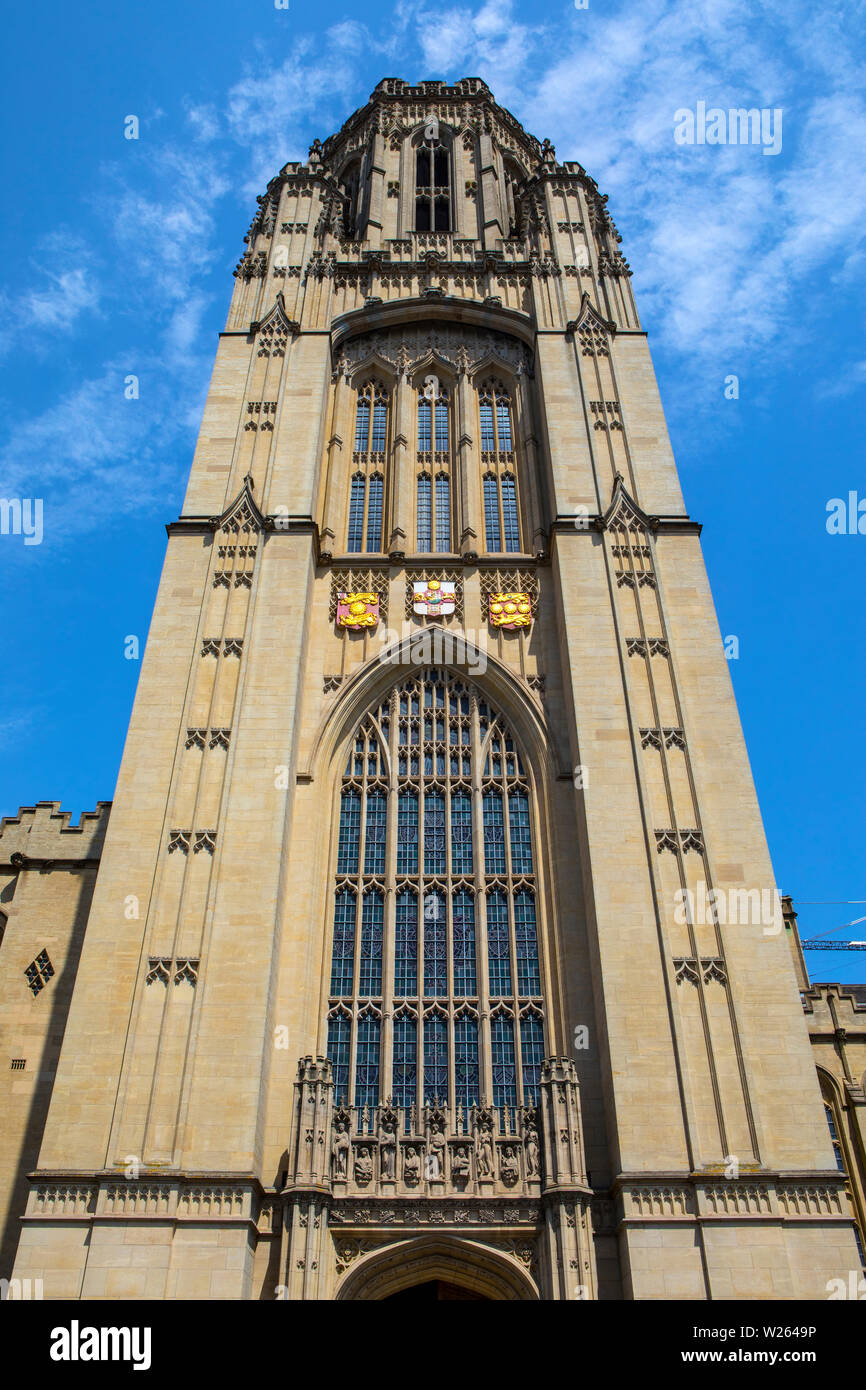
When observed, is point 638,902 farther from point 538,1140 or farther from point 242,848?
point 242,848

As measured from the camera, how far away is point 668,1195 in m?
17.5

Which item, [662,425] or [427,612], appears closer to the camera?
[427,612]

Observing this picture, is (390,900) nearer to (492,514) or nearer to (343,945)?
(343,945)

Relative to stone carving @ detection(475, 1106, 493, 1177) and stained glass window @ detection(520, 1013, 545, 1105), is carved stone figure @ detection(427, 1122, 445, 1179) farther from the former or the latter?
stained glass window @ detection(520, 1013, 545, 1105)

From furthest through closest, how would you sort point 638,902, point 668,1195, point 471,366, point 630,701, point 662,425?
point 471,366 → point 662,425 → point 630,701 → point 638,902 → point 668,1195

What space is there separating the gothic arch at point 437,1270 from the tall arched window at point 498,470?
1631 cm

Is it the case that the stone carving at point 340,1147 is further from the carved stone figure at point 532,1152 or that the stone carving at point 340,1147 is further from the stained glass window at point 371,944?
the carved stone figure at point 532,1152

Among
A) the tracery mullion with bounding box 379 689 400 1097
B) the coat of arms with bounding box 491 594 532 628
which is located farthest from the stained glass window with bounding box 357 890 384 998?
the coat of arms with bounding box 491 594 532 628

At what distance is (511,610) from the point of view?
2628 centimetres

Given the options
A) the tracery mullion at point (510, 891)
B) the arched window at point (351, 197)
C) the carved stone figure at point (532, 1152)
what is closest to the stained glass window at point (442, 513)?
the tracery mullion at point (510, 891)

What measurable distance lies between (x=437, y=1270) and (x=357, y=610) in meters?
14.1

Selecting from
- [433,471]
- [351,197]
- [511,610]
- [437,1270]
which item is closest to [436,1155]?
[437,1270]
